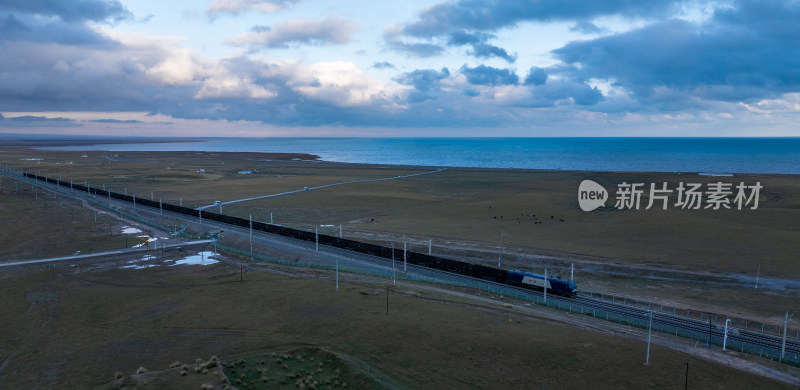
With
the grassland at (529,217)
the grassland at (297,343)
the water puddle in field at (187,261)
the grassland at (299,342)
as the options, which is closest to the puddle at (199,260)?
the water puddle in field at (187,261)

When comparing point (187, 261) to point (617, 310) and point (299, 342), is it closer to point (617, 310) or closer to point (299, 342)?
point (299, 342)

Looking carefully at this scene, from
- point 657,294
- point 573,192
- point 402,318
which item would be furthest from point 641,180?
point 402,318

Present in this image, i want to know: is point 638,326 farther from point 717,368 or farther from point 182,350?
point 182,350

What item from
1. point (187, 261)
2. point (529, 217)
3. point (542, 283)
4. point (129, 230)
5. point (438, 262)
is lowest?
point (187, 261)

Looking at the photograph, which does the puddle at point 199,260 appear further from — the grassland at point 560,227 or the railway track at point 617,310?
the grassland at point 560,227

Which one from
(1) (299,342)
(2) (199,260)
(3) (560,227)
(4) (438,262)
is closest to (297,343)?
(1) (299,342)

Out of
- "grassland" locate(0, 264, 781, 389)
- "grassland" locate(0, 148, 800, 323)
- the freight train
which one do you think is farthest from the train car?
"grassland" locate(0, 264, 781, 389)

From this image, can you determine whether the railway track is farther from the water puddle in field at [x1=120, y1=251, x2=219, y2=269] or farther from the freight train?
the water puddle in field at [x1=120, y1=251, x2=219, y2=269]

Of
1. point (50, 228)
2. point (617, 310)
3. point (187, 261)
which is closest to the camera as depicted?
point (617, 310)

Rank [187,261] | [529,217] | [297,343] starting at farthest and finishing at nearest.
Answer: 1. [529,217]
2. [187,261]
3. [297,343]
